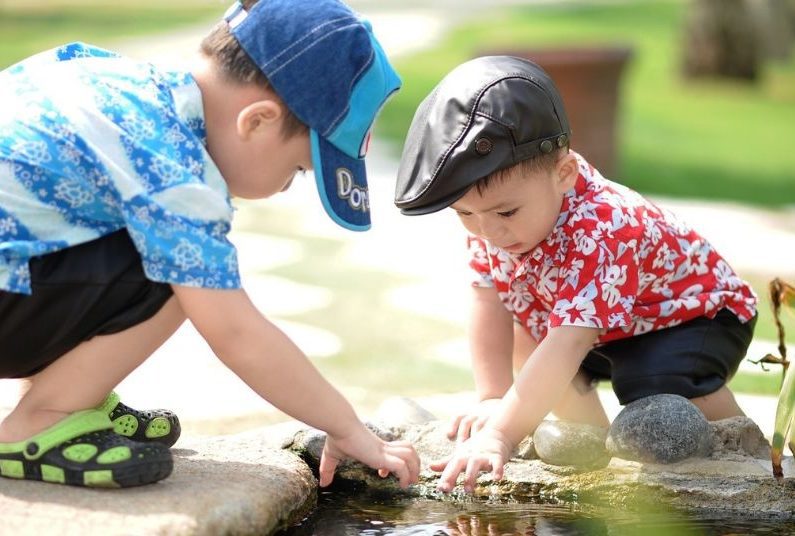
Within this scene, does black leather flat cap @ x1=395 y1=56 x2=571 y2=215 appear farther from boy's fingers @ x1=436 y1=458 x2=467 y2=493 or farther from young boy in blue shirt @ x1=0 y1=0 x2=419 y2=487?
boy's fingers @ x1=436 y1=458 x2=467 y2=493

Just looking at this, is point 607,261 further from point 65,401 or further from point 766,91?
point 766,91

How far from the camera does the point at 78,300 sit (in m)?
2.17

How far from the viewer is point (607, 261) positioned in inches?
100.0

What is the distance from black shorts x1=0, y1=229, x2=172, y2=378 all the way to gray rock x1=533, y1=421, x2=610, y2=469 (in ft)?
2.67

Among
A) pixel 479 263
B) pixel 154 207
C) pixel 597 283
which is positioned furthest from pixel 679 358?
pixel 154 207

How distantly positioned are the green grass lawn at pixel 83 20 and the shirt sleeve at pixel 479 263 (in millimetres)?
9868

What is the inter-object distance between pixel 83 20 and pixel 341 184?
15.2 meters

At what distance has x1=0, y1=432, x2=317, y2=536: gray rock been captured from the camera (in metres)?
1.95

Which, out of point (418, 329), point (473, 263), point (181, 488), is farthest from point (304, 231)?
point (181, 488)

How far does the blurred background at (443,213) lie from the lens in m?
3.66

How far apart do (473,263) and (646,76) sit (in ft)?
36.0

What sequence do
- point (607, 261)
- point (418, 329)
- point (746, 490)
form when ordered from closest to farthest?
1. point (746, 490)
2. point (607, 261)
3. point (418, 329)

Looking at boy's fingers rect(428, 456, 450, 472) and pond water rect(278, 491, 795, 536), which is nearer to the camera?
pond water rect(278, 491, 795, 536)

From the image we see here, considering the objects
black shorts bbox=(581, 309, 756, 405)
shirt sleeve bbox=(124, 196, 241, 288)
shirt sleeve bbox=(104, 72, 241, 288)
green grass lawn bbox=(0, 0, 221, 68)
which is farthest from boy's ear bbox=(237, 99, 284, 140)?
green grass lawn bbox=(0, 0, 221, 68)
